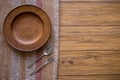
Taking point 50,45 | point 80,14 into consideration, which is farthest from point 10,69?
point 80,14

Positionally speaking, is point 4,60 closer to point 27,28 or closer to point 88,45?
point 27,28

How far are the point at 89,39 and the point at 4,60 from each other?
0.56 metres

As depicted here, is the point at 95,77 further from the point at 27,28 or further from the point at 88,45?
the point at 27,28

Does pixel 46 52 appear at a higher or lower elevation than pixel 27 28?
lower

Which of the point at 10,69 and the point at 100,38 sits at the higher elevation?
the point at 100,38

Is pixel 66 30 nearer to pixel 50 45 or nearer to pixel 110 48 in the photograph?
pixel 50 45

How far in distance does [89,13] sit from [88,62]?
32 cm

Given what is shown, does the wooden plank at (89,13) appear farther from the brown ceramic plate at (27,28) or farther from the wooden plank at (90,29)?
the brown ceramic plate at (27,28)

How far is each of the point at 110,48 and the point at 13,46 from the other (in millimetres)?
623

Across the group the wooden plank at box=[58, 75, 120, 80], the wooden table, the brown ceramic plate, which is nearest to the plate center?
the brown ceramic plate

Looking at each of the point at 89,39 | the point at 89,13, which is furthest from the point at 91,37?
the point at 89,13

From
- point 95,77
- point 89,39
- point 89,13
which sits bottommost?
point 95,77

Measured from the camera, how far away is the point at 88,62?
1460 millimetres

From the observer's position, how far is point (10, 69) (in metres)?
1.43
